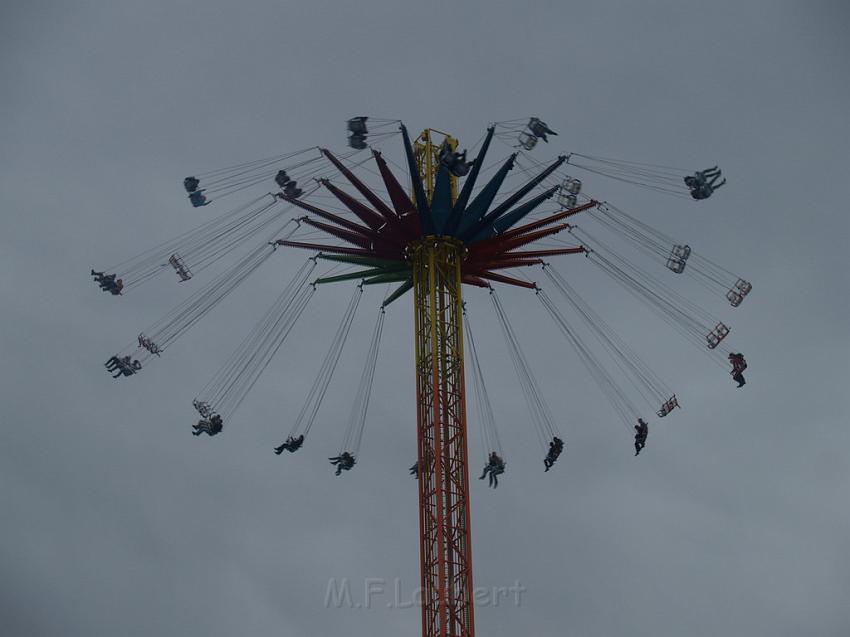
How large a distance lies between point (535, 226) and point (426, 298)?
472cm

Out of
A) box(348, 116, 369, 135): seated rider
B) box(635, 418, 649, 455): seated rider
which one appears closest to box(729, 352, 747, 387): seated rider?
box(635, 418, 649, 455): seated rider

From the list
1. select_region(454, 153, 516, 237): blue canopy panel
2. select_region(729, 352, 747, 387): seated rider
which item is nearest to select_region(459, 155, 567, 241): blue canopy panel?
select_region(454, 153, 516, 237): blue canopy panel

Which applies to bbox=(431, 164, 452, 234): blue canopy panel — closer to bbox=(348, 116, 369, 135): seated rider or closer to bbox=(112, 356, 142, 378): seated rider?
bbox=(348, 116, 369, 135): seated rider

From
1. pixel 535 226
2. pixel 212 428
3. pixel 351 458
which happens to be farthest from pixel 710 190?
pixel 212 428

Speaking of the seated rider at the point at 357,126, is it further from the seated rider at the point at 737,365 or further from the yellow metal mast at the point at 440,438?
the seated rider at the point at 737,365

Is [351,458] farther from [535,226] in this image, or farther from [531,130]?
[531,130]

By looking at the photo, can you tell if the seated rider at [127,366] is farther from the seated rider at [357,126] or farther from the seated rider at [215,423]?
the seated rider at [357,126]

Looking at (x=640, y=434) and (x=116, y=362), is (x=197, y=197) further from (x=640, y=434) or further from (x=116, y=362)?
(x=640, y=434)

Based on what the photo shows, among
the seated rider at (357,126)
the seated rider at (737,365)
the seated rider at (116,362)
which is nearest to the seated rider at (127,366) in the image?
the seated rider at (116,362)

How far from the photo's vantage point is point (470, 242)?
4228cm

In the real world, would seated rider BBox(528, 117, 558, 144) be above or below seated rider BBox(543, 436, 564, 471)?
above

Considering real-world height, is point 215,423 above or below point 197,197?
below

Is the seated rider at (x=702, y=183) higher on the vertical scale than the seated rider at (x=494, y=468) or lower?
higher

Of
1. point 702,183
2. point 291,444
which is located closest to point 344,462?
point 291,444
